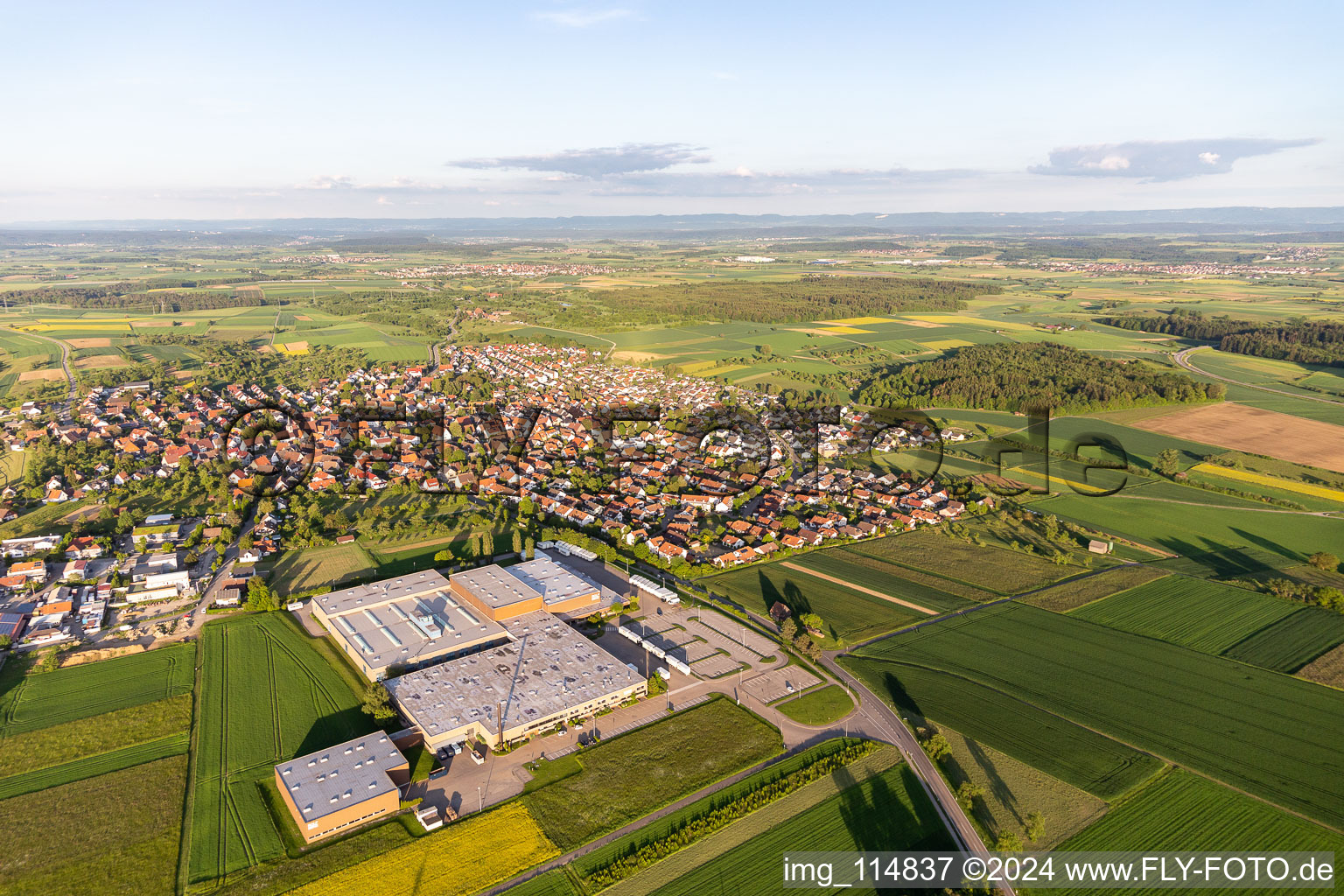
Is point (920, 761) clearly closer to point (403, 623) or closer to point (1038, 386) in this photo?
point (403, 623)

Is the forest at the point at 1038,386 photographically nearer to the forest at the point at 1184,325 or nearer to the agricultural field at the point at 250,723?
the forest at the point at 1184,325

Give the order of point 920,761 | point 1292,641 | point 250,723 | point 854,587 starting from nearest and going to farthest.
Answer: point 920,761 → point 250,723 → point 1292,641 → point 854,587


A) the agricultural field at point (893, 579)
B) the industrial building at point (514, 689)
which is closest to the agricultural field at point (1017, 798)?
the agricultural field at point (893, 579)

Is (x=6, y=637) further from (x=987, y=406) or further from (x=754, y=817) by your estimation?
(x=987, y=406)

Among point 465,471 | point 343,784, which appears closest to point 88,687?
point 343,784

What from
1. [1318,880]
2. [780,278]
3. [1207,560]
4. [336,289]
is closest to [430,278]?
[336,289]

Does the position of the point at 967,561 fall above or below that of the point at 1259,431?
below
